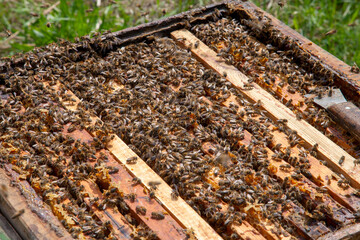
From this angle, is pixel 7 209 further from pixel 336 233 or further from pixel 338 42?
pixel 338 42

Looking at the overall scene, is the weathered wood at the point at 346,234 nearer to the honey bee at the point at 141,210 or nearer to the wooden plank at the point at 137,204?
the wooden plank at the point at 137,204

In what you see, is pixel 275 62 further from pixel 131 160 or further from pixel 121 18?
pixel 121 18

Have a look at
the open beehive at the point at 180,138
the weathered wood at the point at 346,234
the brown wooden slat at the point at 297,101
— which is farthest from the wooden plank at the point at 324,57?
the weathered wood at the point at 346,234

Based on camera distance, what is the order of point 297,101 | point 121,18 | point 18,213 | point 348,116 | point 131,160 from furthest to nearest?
point 121,18, point 297,101, point 348,116, point 131,160, point 18,213

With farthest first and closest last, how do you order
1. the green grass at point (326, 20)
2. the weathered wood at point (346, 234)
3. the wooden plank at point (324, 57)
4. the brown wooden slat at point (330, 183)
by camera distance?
the green grass at point (326, 20), the wooden plank at point (324, 57), the brown wooden slat at point (330, 183), the weathered wood at point (346, 234)

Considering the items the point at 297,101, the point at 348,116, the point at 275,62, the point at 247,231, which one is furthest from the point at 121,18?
the point at 247,231

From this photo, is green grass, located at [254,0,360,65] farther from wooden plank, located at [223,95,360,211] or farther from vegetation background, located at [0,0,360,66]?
wooden plank, located at [223,95,360,211]

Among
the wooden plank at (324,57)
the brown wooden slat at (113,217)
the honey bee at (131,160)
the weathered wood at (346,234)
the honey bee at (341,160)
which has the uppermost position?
the wooden plank at (324,57)
